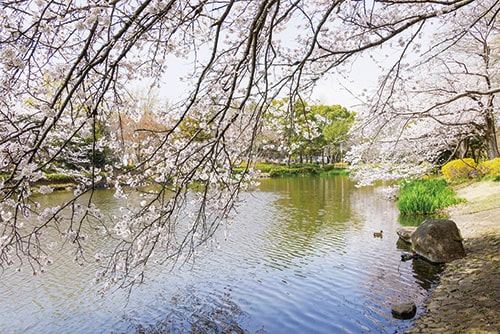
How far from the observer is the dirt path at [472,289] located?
12.7 ft

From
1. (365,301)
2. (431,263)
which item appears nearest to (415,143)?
(431,263)

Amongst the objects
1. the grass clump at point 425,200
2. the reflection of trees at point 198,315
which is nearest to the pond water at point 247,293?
the reflection of trees at point 198,315

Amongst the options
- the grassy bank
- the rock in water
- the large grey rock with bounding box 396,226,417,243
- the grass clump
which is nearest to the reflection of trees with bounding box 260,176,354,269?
the large grey rock with bounding box 396,226,417,243

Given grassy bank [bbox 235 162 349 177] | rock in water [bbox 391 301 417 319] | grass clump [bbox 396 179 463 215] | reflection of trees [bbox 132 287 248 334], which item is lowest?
reflection of trees [bbox 132 287 248 334]

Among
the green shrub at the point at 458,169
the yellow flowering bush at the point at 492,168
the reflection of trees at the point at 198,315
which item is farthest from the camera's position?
the green shrub at the point at 458,169

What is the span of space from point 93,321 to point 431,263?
552cm

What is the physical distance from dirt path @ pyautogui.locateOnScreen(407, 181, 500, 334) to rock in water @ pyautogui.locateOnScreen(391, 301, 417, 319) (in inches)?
5.5

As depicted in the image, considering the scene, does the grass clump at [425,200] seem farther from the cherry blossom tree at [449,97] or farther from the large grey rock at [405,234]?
the large grey rock at [405,234]

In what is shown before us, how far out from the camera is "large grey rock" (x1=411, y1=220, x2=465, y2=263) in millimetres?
6645

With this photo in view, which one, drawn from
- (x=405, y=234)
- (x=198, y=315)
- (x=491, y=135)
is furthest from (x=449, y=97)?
(x=198, y=315)

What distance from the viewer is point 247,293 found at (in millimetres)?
5648

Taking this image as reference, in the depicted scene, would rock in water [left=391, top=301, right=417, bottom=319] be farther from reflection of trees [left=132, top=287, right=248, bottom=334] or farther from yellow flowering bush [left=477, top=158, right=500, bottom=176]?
yellow flowering bush [left=477, top=158, right=500, bottom=176]

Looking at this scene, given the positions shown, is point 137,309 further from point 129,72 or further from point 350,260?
point 350,260

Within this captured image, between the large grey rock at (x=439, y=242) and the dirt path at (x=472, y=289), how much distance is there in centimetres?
20
